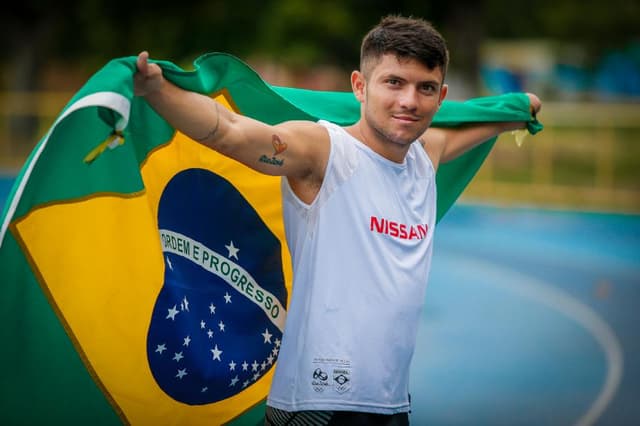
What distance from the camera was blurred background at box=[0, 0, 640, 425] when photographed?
794cm

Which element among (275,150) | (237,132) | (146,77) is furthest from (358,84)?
(146,77)

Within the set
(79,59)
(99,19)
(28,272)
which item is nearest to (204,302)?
(28,272)

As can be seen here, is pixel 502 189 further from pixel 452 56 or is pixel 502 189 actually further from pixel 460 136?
pixel 460 136

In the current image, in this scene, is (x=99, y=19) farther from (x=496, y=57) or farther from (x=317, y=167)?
(x=317, y=167)

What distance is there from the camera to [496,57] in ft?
172

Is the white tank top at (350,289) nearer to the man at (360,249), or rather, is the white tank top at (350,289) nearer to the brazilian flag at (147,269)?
the man at (360,249)

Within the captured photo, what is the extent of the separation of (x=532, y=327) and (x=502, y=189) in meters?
10.2

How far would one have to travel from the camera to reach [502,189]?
19.8 metres

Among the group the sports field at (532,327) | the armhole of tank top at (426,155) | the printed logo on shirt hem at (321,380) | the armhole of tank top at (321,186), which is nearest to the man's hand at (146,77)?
the armhole of tank top at (321,186)

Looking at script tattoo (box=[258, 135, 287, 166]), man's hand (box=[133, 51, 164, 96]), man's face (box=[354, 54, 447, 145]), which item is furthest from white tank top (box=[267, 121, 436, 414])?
man's hand (box=[133, 51, 164, 96])

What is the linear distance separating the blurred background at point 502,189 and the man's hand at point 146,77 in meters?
4.39

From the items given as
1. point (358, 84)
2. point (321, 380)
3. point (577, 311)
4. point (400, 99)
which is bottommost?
point (321, 380)

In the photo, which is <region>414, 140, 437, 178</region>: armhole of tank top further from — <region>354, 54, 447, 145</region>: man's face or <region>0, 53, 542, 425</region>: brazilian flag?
<region>0, 53, 542, 425</region>: brazilian flag

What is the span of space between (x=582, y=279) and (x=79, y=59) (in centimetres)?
3005
